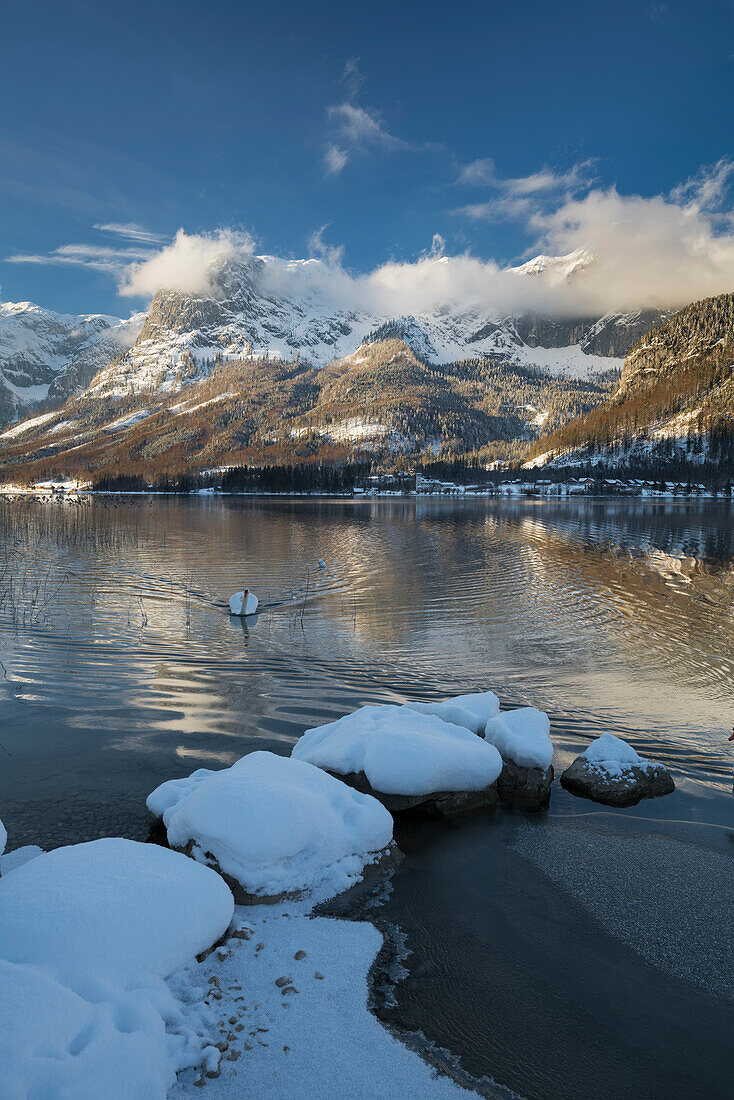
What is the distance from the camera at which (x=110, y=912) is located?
7125 millimetres

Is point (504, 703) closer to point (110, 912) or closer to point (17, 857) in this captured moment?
point (17, 857)

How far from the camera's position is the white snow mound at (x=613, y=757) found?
44.0 ft

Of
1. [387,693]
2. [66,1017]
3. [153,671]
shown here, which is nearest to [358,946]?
[66,1017]

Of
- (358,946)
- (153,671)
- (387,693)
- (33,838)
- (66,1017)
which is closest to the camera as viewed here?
(66,1017)

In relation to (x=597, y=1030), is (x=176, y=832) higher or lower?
higher

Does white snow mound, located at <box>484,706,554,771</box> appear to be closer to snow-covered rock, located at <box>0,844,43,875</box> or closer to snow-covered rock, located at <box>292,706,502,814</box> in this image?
snow-covered rock, located at <box>292,706,502,814</box>

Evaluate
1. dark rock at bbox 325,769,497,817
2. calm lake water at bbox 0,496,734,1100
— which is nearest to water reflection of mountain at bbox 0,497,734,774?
calm lake water at bbox 0,496,734,1100

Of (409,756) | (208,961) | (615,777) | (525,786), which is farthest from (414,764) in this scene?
(208,961)

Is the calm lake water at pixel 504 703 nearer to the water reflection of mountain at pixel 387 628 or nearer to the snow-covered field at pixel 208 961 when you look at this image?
the water reflection of mountain at pixel 387 628

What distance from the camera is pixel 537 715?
1473cm

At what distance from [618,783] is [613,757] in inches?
30.5

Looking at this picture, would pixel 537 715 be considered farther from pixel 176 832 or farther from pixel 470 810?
pixel 176 832

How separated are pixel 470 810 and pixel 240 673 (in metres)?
12.5

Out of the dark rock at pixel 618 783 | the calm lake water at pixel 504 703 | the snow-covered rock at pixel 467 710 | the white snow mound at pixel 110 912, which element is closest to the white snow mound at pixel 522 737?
the snow-covered rock at pixel 467 710
